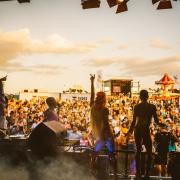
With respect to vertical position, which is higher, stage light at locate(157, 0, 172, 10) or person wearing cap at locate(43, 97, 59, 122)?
stage light at locate(157, 0, 172, 10)

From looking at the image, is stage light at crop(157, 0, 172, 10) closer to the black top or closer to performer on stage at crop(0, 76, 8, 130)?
the black top

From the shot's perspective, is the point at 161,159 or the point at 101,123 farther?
the point at 161,159

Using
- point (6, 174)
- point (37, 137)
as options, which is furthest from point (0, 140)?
point (37, 137)

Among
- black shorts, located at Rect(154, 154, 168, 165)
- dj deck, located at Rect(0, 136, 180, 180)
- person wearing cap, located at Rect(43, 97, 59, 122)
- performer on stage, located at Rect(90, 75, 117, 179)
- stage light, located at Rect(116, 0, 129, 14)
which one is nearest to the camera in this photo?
person wearing cap, located at Rect(43, 97, 59, 122)

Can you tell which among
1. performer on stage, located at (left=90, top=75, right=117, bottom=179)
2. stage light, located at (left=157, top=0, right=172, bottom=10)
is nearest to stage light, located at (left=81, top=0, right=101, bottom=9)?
stage light, located at (left=157, top=0, right=172, bottom=10)

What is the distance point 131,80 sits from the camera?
149 feet

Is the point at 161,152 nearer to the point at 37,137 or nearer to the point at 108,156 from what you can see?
the point at 108,156

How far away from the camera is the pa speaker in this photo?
4.01 m

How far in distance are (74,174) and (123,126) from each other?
4447 millimetres

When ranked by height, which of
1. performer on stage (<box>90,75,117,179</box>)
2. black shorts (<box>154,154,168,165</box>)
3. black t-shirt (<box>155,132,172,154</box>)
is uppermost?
performer on stage (<box>90,75,117,179</box>)

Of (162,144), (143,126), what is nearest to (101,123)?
(143,126)

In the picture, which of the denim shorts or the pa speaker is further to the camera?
the denim shorts

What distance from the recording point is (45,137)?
13.2ft

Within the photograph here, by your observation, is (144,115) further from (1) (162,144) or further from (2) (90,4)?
(2) (90,4)
